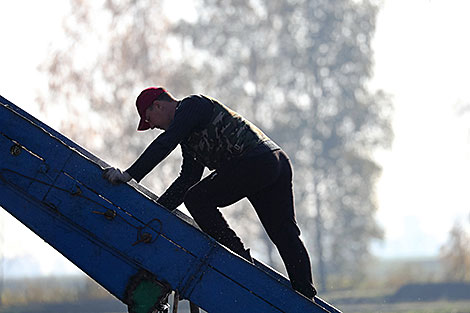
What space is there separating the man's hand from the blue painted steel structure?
1.4 inches

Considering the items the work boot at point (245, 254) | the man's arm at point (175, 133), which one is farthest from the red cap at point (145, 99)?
the work boot at point (245, 254)

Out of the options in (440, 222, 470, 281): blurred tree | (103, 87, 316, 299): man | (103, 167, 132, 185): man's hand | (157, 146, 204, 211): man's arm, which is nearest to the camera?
(103, 167, 132, 185): man's hand

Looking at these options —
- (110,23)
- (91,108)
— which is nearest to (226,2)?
(110,23)

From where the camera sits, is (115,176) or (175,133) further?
(175,133)

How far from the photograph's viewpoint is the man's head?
15.4 ft

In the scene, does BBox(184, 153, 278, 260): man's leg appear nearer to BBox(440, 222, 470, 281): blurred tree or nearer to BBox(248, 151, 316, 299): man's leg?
BBox(248, 151, 316, 299): man's leg

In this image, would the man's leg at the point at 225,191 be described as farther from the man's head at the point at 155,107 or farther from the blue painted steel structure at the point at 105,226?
the man's head at the point at 155,107

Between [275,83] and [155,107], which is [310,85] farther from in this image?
[155,107]

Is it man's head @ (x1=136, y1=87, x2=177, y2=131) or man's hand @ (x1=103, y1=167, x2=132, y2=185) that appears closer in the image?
man's hand @ (x1=103, y1=167, x2=132, y2=185)

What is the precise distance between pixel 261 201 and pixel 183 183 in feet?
2.09

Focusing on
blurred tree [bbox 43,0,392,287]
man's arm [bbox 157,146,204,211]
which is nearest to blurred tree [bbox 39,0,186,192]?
blurred tree [bbox 43,0,392,287]

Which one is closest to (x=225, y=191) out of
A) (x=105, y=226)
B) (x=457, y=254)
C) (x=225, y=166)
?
(x=225, y=166)

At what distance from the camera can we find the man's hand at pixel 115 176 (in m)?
4.20

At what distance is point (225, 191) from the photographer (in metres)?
4.60
